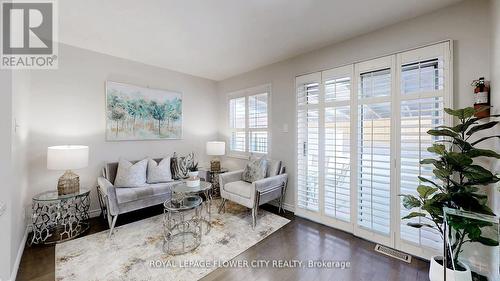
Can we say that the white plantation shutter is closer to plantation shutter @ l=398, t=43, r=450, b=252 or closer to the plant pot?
plantation shutter @ l=398, t=43, r=450, b=252

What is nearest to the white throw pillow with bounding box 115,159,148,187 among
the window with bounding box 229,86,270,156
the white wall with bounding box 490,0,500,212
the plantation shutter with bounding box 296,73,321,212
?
the window with bounding box 229,86,270,156

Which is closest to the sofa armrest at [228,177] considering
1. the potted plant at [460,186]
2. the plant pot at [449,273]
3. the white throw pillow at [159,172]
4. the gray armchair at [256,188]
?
the gray armchair at [256,188]

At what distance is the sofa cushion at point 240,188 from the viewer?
295 centimetres

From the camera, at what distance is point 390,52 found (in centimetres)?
235

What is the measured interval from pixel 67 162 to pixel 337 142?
3.46 metres

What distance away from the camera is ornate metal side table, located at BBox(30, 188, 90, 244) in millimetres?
2453

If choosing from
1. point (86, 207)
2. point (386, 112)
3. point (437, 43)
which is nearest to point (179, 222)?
point (86, 207)

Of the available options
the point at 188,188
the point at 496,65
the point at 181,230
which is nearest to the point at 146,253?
the point at 181,230

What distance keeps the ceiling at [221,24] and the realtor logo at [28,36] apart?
0.44 ft

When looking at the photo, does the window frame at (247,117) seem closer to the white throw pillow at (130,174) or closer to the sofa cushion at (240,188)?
the sofa cushion at (240,188)

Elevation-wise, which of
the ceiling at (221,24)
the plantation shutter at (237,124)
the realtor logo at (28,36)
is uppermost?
the ceiling at (221,24)

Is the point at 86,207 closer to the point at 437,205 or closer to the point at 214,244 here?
the point at 214,244

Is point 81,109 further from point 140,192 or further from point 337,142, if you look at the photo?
point 337,142

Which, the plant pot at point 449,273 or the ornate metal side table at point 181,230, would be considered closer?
the plant pot at point 449,273
